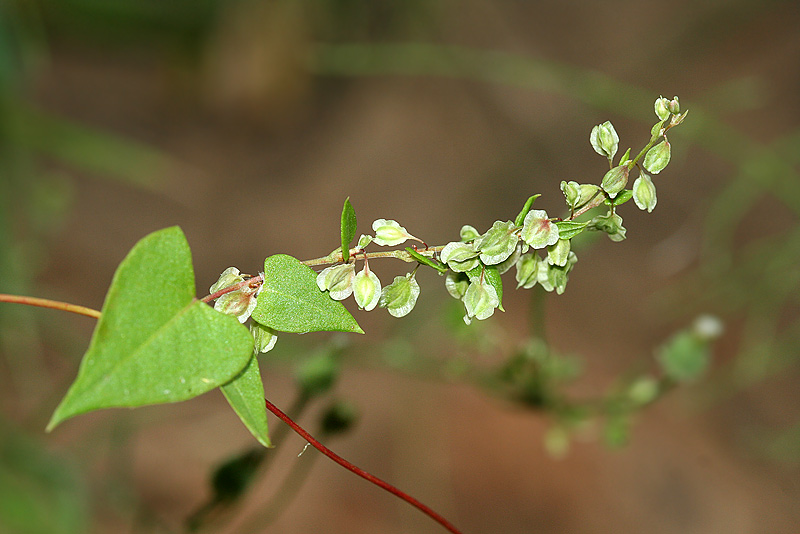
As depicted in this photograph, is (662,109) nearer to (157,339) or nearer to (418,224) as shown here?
(157,339)

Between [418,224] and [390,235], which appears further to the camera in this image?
[418,224]

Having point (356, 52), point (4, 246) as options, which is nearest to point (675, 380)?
point (4, 246)

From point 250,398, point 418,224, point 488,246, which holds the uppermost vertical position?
point 418,224

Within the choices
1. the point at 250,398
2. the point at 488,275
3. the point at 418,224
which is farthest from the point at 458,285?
the point at 418,224

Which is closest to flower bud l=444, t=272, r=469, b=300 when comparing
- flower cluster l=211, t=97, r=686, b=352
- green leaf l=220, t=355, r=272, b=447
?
flower cluster l=211, t=97, r=686, b=352

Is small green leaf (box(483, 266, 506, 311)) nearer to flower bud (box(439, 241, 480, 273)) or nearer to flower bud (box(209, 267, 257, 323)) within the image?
flower bud (box(439, 241, 480, 273))

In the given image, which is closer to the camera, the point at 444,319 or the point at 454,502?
the point at 444,319

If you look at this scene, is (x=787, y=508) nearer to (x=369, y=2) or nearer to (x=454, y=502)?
(x=454, y=502)
